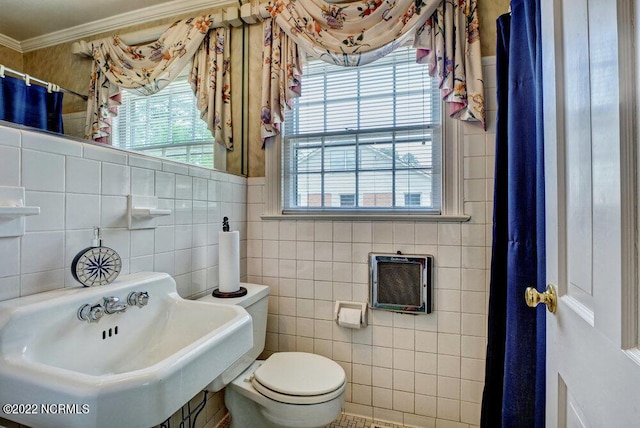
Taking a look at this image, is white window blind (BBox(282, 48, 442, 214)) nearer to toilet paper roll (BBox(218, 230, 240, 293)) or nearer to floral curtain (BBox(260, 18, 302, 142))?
floral curtain (BBox(260, 18, 302, 142))

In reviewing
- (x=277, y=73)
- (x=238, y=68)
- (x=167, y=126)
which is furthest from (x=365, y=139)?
(x=167, y=126)

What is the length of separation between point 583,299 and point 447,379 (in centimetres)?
118

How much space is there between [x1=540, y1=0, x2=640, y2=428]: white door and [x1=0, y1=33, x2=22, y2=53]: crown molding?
1.58 meters

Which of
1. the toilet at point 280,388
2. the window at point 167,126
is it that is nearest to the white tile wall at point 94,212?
the window at point 167,126

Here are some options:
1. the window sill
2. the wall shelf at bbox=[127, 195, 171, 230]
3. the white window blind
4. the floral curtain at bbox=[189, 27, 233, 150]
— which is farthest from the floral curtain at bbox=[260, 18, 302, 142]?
the wall shelf at bbox=[127, 195, 171, 230]

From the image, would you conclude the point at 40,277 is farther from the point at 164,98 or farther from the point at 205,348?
the point at 164,98

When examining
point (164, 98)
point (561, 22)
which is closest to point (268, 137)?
point (164, 98)

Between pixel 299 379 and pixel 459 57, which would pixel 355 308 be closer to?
pixel 299 379

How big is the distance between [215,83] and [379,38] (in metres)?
0.97

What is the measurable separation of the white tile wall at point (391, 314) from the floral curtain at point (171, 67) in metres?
0.50

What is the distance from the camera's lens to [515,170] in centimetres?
115

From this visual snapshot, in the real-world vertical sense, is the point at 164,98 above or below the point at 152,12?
below

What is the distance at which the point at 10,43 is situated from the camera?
1.00 meters

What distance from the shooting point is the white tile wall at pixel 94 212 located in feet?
2.69
